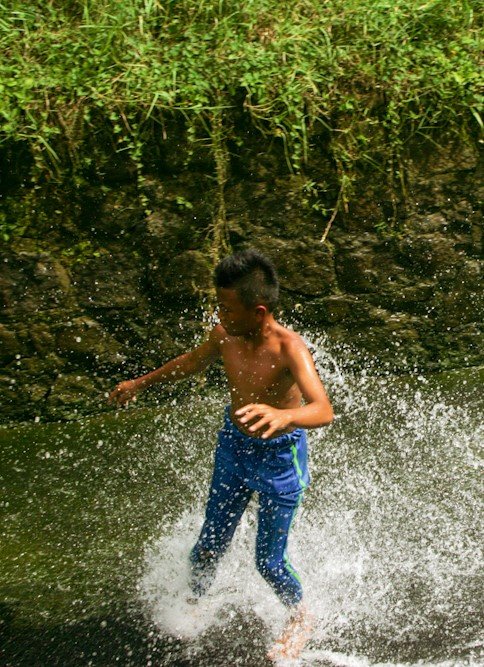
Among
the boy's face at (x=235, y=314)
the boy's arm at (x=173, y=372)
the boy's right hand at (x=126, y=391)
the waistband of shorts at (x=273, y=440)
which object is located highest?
the boy's face at (x=235, y=314)

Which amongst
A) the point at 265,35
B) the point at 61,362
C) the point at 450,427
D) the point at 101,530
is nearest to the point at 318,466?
the point at 450,427

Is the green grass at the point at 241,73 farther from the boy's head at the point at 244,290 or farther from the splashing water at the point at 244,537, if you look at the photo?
the boy's head at the point at 244,290

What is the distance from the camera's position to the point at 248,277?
2.89 m

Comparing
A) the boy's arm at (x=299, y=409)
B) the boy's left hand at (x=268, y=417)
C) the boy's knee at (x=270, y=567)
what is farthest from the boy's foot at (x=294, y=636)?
the boy's left hand at (x=268, y=417)

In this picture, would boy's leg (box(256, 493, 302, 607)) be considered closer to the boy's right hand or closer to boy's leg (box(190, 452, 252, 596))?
boy's leg (box(190, 452, 252, 596))

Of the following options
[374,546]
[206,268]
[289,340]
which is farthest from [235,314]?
[206,268]

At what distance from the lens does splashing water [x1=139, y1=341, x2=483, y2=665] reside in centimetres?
310

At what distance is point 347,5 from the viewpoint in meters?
4.81

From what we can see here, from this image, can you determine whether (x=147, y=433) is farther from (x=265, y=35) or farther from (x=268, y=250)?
(x=265, y=35)

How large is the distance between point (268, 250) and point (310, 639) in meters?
2.12

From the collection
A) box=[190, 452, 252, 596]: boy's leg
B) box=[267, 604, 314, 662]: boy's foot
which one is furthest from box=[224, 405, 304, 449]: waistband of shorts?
box=[267, 604, 314, 662]: boy's foot

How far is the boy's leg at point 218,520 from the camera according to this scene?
122 inches

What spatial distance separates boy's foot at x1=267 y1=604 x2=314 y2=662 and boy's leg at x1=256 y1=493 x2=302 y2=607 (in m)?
0.05

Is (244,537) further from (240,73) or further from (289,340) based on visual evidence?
(240,73)
